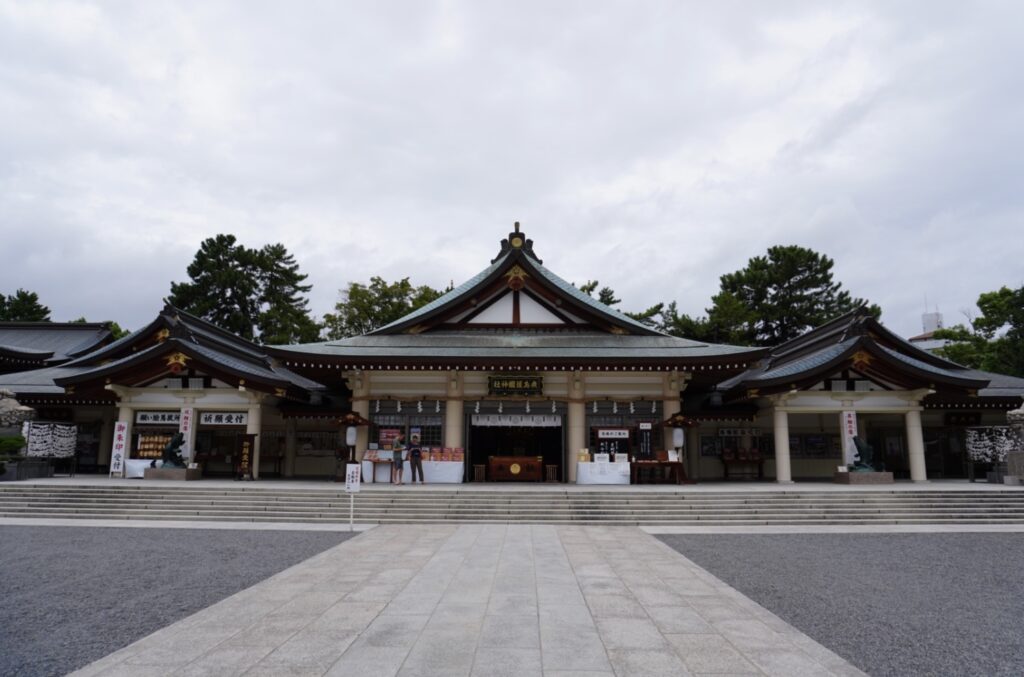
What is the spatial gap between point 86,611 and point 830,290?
50.3 m

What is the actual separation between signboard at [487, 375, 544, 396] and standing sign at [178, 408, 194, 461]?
1144 centimetres

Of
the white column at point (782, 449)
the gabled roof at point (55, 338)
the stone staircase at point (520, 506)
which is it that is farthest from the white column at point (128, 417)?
the white column at point (782, 449)

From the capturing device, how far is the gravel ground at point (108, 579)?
607 centimetres

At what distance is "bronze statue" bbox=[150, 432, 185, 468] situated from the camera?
21.6m

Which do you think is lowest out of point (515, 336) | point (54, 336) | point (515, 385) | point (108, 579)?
point (108, 579)

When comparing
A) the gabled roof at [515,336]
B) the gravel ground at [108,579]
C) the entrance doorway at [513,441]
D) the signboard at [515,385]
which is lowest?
the gravel ground at [108,579]

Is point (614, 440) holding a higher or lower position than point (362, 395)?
lower

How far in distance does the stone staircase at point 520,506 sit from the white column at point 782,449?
473 centimetres

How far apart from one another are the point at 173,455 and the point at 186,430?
1.02 meters

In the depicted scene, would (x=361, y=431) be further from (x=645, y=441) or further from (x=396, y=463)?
(x=645, y=441)

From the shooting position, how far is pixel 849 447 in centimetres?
2184

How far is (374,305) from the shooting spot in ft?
144

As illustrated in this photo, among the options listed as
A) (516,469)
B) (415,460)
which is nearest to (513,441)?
(516,469)

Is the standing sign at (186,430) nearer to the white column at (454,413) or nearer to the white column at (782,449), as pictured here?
the white column at (454,413)
